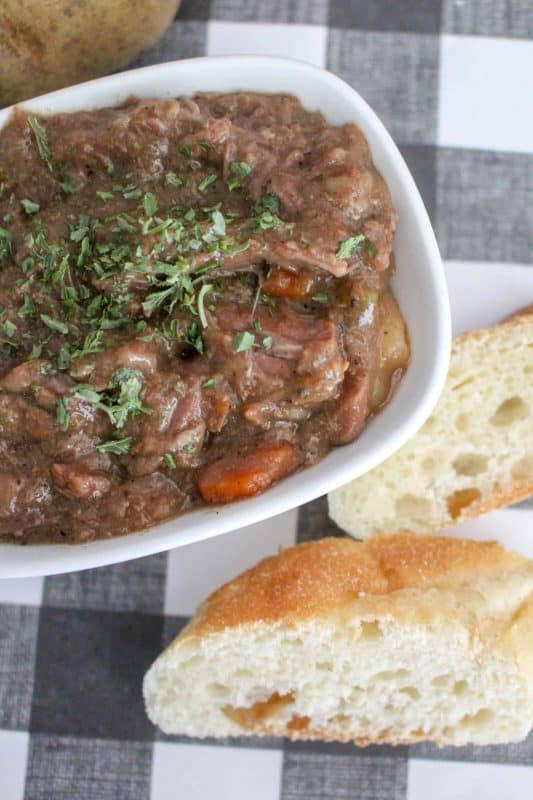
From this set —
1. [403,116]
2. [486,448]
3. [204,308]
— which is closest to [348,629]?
[486,448]

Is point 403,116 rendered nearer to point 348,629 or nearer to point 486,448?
point 486,448

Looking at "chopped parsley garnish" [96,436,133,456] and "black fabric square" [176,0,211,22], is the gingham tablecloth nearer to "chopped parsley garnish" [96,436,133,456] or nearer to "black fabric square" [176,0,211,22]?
"black fabric square" [176,0,211,22]

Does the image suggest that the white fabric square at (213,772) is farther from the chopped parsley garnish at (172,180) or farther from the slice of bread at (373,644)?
the chopped parsley garnish at (172,180)

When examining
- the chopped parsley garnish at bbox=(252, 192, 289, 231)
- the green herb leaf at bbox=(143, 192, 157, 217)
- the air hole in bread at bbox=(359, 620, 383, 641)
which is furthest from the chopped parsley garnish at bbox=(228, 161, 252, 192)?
the air hole in bread at bbox=(359, 620, 383, 641)

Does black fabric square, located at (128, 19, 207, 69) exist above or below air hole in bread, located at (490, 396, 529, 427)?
above

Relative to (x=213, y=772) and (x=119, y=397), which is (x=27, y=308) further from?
(x=213, y=772)

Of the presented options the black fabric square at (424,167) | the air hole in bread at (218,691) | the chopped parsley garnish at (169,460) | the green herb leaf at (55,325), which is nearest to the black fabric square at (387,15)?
the black fabric square at (424,167)

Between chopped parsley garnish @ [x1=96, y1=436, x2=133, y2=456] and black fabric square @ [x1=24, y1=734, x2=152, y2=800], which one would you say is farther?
black fabric square @ [x1=24, y1=734, x2=152, y2=800]
